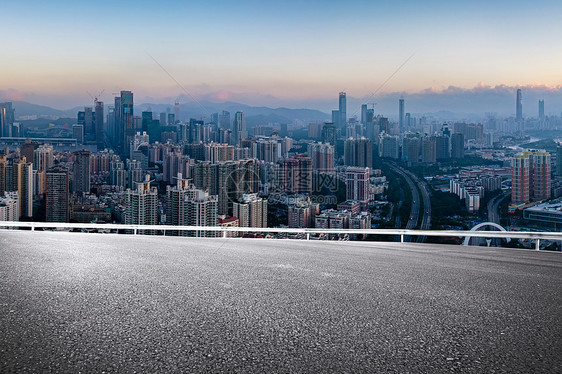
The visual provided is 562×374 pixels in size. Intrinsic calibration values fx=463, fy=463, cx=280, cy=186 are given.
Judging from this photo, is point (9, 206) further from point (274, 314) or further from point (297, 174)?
point (274, 314)

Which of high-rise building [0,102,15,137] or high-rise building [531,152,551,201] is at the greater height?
high-rise building [0,102,15,137]

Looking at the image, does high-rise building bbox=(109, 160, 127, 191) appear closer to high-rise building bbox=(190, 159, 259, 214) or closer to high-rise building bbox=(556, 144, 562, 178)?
high-rise building bbox=(190, 159, 259, 214)

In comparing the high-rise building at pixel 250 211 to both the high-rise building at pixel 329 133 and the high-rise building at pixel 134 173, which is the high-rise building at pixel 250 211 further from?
the high-rise building at pixel 329 133

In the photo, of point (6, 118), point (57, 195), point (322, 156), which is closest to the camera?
point (57, 195)

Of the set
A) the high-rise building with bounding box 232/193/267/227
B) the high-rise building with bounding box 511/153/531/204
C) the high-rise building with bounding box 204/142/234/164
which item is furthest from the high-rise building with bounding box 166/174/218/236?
the high-rise building with bounding box 511/153/531/204

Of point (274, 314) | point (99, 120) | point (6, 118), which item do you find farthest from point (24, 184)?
point (274, 314)

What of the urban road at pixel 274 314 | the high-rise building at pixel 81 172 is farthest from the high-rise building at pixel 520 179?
the high-rise building at pixel 81 172

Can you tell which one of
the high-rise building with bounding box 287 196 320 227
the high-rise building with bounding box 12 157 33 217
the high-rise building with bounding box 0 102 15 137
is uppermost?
the high-rise building with bounding box 0 102 15 137
